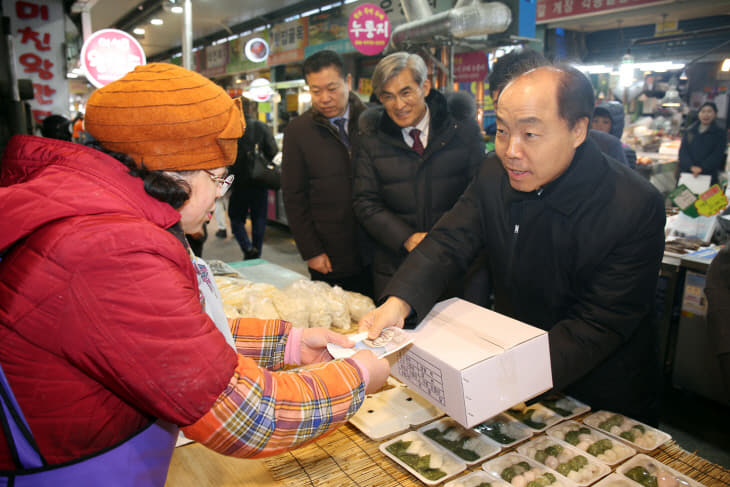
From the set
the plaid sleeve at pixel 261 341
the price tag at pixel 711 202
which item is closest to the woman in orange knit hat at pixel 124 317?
the plaid sleeve at pixel 261 341

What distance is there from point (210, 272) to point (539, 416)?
1.05 meters

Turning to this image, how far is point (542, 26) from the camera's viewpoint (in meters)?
9.79

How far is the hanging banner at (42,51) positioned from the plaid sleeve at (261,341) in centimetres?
707

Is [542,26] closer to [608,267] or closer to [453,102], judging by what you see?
[453,102]

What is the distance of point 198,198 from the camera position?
1.11m

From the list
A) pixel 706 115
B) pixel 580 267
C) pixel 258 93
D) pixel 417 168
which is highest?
pixel 258 93

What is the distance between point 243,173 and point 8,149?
439 centimetres

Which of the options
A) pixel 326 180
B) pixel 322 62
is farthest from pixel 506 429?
pixel 322 62

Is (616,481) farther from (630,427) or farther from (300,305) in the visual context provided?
(300,305)

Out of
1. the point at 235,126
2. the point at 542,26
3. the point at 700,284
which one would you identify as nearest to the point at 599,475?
the point at 235,126

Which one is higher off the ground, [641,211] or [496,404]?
[641,211]

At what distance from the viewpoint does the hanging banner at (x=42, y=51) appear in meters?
6.77

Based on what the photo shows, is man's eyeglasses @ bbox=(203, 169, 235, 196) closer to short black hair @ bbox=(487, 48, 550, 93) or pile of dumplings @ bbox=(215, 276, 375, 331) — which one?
pile of dumplings @ bbox=(215, 276, 375, 331)

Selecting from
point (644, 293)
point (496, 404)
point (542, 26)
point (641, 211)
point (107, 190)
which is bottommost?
point (496, 404)
